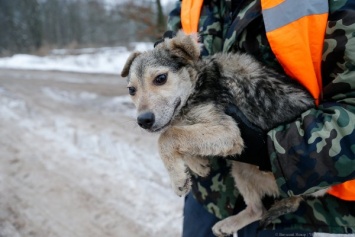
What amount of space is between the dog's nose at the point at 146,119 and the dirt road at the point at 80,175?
0.70 meters

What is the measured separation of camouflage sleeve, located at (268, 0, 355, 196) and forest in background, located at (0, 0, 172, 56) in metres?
11.2

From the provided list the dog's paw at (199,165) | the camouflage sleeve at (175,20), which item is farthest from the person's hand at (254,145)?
the camouflage sleeve at (175,20)

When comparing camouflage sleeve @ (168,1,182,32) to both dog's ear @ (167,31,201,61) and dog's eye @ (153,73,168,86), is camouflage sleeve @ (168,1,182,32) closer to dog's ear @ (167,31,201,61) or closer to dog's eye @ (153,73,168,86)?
dog's ear @ (167,31,201,61)

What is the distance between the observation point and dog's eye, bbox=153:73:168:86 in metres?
2.61

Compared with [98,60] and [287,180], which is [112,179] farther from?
[98,60]

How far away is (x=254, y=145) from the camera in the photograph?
2.05 meters

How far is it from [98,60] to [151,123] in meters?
15.3

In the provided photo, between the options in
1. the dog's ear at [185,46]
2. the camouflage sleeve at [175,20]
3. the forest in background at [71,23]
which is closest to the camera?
the dog's ear at [185,46]

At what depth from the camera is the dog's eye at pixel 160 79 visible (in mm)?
2605

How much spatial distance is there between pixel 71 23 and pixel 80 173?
152 feet

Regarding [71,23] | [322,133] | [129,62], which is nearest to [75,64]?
[129,62]

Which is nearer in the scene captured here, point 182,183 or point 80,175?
point 182,183

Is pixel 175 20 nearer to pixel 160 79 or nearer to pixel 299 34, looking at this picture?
pixel 160 79

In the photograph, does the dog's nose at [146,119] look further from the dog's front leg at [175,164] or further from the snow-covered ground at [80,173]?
the snow-covered ground at [80,173]
